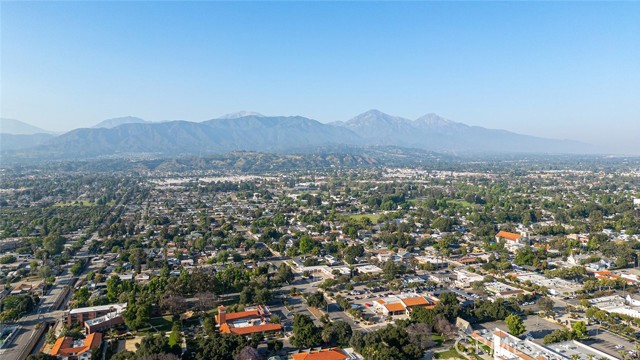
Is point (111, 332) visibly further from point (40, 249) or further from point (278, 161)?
point (278, 161)

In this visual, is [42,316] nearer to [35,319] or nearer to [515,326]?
[35,319]

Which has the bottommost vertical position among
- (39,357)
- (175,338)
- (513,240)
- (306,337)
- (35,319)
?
(35,319)

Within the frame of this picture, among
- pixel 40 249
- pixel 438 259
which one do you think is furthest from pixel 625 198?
pixel 40 249

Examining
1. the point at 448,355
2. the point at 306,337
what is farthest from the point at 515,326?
the point at 306,337

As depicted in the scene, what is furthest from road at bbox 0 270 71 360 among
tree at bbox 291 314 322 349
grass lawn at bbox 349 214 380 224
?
grass lawn at bbox 349 214 380 224

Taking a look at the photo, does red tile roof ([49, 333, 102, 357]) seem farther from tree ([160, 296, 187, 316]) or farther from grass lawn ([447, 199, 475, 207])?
grass lawn ([447, 199, 475, 207])

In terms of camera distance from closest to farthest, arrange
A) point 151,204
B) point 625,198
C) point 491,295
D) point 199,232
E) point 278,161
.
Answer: point 491,295 < point 199,232 < point 625,198 < point 151,204 < point 278,161
